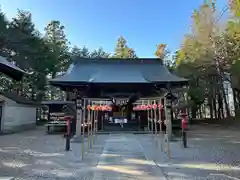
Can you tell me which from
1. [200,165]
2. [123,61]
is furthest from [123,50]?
[200,165]

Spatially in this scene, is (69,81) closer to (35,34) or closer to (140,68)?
(140,68)

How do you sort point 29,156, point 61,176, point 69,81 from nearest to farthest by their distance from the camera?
point 61,176 < point 29,156 < point 69,81

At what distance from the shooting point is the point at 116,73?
1434cm

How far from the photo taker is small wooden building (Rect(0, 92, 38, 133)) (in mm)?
13839

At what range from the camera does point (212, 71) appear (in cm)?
1648

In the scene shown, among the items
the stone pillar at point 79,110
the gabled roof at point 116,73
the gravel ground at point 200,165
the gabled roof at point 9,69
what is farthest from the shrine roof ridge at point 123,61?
the gabled roof at point 9,69

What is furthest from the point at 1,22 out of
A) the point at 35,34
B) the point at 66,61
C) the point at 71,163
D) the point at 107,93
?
the point at 71,163

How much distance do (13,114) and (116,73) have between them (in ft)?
25.7

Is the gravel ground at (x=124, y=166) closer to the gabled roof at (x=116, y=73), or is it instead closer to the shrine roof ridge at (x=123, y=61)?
the gabled roof at (x=116, y=73)

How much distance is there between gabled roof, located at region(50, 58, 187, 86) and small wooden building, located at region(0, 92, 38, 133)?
4372mm

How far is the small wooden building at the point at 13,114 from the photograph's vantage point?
45.4 feet

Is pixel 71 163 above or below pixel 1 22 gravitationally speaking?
below

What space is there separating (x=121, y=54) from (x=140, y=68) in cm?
1710

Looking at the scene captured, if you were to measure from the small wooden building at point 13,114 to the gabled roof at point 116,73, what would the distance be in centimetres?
437
